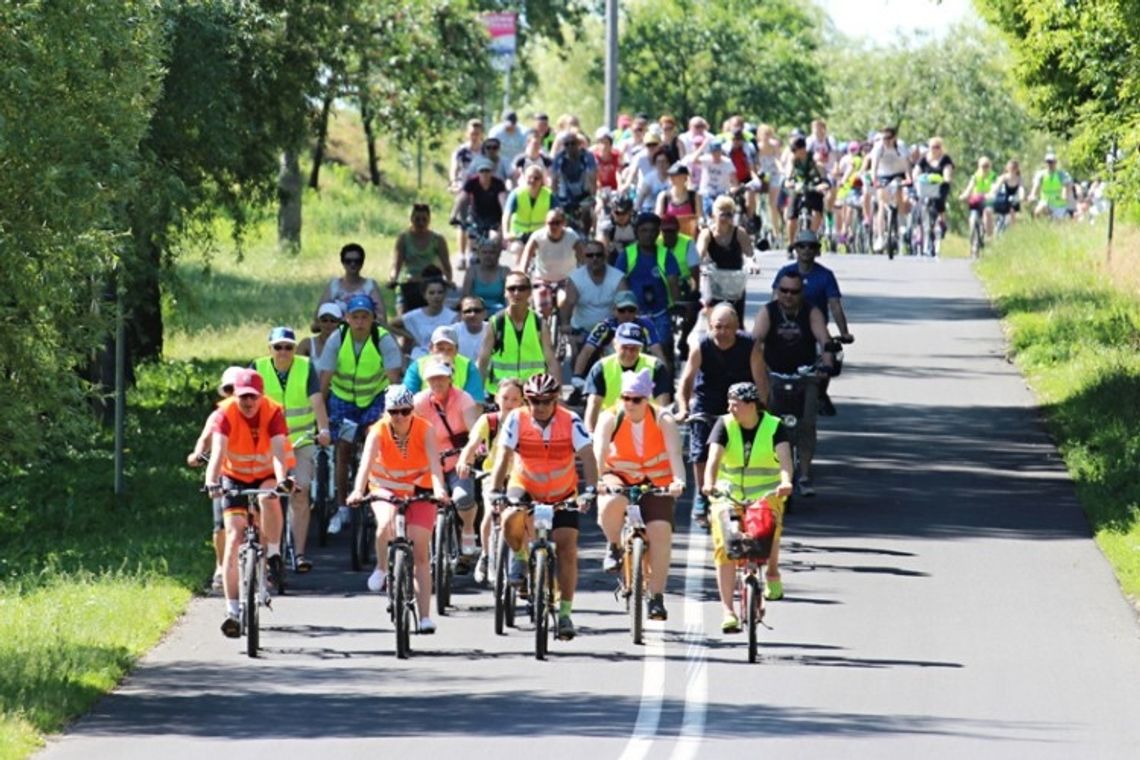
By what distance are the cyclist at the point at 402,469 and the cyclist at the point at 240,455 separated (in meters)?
0.55

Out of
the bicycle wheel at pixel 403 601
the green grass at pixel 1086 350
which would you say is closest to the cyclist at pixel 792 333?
the green grass at pixel 1086 350

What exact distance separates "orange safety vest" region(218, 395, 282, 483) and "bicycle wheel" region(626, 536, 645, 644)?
7.44ft

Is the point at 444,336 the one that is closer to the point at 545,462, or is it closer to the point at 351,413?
the point at 351,413

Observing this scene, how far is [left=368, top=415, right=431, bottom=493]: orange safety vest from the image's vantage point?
1822 centimetres

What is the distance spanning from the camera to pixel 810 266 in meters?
23.8

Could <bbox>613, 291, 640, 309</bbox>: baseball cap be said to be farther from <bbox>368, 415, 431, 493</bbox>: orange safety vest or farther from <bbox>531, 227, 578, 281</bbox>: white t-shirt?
<bbox>368, 415, 431, 493</bbox>: orange safety vest

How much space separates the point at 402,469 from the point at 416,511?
0.32 meters

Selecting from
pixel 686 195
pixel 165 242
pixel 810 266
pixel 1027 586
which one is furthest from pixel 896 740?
pixel 686 195

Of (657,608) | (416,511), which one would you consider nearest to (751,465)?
(657,608)

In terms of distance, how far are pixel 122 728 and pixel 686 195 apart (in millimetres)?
16378

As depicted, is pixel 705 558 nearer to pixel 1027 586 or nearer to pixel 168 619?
pixel 1027 586

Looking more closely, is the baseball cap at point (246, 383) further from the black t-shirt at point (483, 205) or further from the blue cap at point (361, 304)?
the black t-shirt at point (483, 205)

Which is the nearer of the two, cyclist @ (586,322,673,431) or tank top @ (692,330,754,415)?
cyclist @ (586,322,673,431)

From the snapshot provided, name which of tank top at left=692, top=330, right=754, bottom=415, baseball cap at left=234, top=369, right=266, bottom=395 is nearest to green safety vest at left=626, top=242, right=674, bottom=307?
tank top at left=692, top=330, right=754, bottom=415
